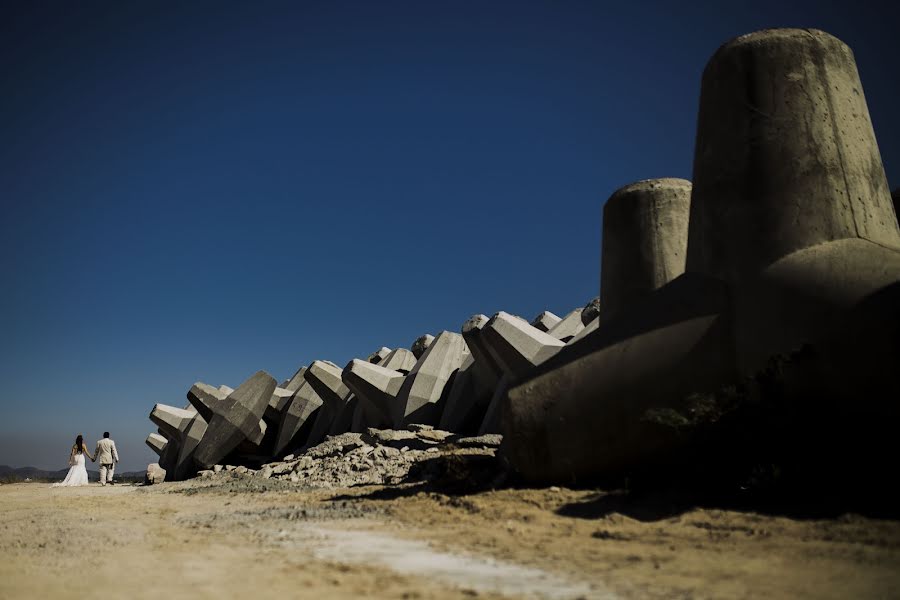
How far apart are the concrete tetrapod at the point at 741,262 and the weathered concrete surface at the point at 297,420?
1232 cm

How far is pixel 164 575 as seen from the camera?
2.94m

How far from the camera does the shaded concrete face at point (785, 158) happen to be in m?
4.66

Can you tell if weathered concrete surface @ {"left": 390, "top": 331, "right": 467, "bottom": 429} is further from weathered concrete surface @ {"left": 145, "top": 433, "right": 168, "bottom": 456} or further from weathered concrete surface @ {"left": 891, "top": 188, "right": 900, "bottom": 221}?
weathered concrete surface @ {"left": 145, "top": 433, "right": 168, "bottom": 456}

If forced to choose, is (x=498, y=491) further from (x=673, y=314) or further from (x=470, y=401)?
(x=470, y=401)

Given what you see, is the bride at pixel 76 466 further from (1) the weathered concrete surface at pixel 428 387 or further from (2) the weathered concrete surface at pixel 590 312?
(2) the weathered concrete surface at pixel 590 312

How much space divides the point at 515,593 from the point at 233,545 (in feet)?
6.31

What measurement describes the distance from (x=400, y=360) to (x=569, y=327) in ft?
18.8

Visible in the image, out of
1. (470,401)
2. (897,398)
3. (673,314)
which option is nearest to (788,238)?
(673,314)

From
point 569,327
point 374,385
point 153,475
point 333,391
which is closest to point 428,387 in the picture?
point 374,385

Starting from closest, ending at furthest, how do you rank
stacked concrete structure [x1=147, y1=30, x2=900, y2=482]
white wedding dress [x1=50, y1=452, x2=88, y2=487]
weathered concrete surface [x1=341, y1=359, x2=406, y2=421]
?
1. stacked concrete structure [x1=147, y1=30, x2=900, y2=482]
2. weathered concrete surface [x1=341, y1=359, x2=406, y2=421]
3. white wedding dress [x1=50, y1=452, x2=88, y2=487]

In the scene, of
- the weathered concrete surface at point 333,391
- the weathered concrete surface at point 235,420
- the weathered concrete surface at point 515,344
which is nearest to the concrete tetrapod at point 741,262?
the weathered concrete surface at point 515,344

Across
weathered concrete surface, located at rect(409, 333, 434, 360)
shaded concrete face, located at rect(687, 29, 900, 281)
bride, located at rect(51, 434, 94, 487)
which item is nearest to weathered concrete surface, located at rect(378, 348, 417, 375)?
weathered concrete surface, located at rect(409, 333, 434, 360)

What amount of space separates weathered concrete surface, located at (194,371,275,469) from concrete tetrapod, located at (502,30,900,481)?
9968 mm

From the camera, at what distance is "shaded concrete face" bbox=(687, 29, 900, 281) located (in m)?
4.66
